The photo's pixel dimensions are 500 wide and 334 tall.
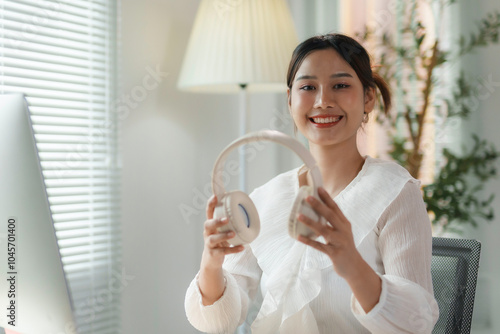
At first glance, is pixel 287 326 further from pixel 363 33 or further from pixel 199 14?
pixel 363 33

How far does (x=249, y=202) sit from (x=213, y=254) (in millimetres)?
137

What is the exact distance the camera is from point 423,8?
2.50 metres

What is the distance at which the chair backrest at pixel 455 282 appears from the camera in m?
1.21

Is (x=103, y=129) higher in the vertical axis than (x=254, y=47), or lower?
lower

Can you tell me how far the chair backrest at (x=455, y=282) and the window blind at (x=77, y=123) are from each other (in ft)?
3.68

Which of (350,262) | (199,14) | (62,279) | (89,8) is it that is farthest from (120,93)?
(62,279)

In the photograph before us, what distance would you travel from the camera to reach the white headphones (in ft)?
2.80

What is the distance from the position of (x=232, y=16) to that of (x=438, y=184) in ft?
3.68

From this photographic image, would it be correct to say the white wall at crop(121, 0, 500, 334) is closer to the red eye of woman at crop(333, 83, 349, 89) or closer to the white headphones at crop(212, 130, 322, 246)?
the red eye of woman at crop(333, 83, 349, 89)

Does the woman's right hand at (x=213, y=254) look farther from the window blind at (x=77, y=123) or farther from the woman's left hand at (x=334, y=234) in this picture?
the window blind at (x=77, y=123)

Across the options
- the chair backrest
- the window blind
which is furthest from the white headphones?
the window blind

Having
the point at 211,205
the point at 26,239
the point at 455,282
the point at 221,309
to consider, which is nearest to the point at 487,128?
the point at 455,282

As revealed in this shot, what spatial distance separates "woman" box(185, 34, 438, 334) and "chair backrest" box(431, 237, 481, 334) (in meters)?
0.18

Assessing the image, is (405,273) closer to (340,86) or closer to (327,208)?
(327,208)
